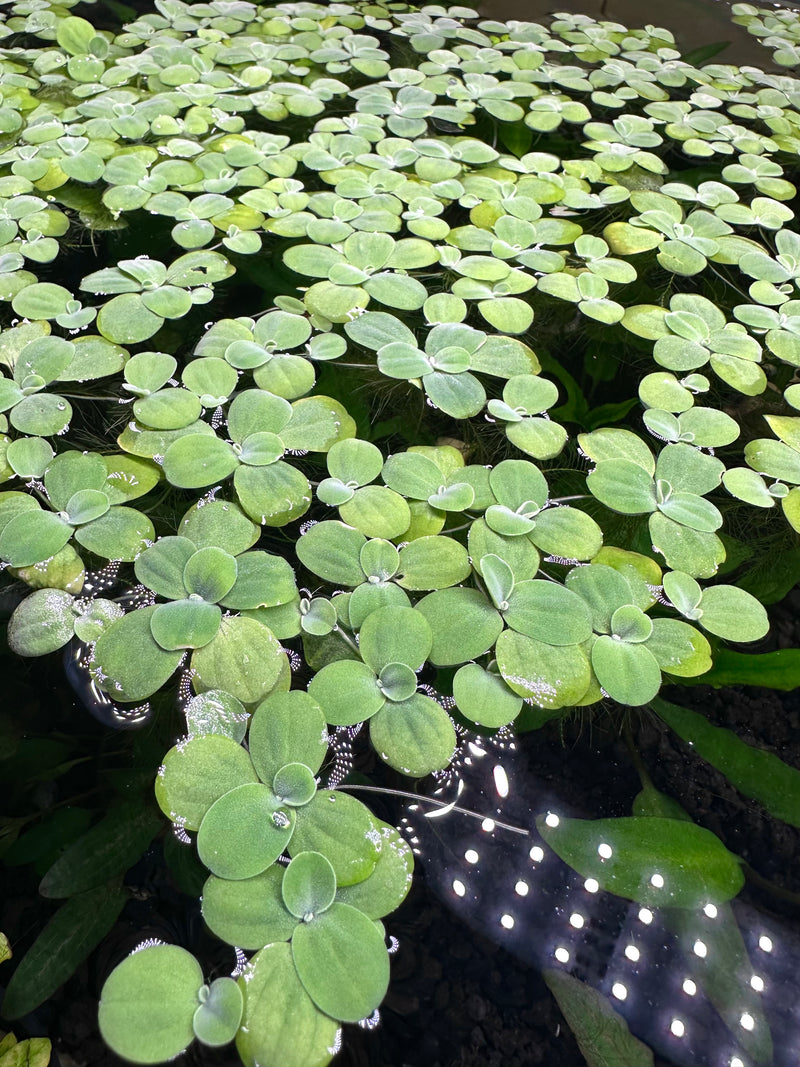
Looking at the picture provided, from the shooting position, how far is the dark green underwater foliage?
0.80 metres

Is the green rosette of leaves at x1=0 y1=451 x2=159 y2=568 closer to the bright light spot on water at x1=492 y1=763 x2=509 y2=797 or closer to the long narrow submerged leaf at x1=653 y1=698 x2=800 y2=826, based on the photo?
the bright light spot on water at x1=492 y1=763 x2=509 y2=797

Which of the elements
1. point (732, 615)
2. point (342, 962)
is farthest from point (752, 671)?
point (342, 962)

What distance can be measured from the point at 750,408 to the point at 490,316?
0.53m

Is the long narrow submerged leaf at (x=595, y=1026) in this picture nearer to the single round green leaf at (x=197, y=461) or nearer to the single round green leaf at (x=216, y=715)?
the single round green leaf at (x=216, y=715)

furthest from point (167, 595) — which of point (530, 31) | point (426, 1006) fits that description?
point (530, 31)

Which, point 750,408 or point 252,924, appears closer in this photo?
point 252,924

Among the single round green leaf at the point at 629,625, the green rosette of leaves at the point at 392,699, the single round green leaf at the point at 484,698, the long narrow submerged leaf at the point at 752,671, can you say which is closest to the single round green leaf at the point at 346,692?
the green rosette of leaves at the point at 392,699

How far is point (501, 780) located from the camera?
912mm

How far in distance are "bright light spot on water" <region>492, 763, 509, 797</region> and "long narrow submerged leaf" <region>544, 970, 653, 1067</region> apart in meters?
0.20

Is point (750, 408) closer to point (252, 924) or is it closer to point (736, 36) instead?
point (252, 924)

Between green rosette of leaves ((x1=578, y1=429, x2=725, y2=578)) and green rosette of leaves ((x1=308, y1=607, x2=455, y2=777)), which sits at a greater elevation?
green rosette of leaves ((x1=578, y1=429, x2=725, y2=578))

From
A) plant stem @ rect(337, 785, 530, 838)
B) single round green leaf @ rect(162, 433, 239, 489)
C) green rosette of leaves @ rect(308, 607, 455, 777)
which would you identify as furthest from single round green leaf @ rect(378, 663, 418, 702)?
single round green leaf @ rect(162, 433, 239, 489)

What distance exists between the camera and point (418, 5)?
2.68 m

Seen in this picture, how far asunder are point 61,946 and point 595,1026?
0.57m
